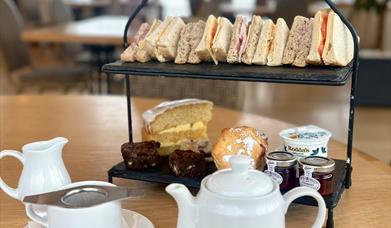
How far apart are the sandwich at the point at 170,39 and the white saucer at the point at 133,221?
33 centimetres

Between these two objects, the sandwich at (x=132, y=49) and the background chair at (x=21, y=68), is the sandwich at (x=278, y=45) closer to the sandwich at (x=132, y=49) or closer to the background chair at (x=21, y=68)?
the sandwich at (x=132, y=49)

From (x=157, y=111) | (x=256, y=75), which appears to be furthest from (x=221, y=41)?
(x=157, y=111)

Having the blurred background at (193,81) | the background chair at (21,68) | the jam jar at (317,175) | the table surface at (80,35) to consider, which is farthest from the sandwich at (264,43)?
the background chair at (21,68)

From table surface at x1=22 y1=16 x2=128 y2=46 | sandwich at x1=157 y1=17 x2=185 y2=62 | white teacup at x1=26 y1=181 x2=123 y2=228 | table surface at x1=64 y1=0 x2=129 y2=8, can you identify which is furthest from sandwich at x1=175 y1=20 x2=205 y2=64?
table surface at x1=64 y1=0 x2=129 y2=8

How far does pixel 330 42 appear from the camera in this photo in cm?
104

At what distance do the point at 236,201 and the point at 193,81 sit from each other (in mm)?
1867

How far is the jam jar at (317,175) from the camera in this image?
38.5 inches

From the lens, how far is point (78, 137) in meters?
1.54

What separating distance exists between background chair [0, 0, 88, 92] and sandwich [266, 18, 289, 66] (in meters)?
2.70

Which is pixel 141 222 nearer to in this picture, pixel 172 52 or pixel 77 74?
pixel 172 52

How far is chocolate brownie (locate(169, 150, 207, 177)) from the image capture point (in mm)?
1087

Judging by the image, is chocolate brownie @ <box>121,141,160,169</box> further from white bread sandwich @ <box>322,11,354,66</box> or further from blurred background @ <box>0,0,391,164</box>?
blurred background @ <box>0,0,391,164</box>

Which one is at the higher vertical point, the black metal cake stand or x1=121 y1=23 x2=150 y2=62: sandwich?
x1=121 y1=23 x2=150 y2=62: sandwich

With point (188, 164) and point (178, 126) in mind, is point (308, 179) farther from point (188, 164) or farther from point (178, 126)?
point (178, 126)
